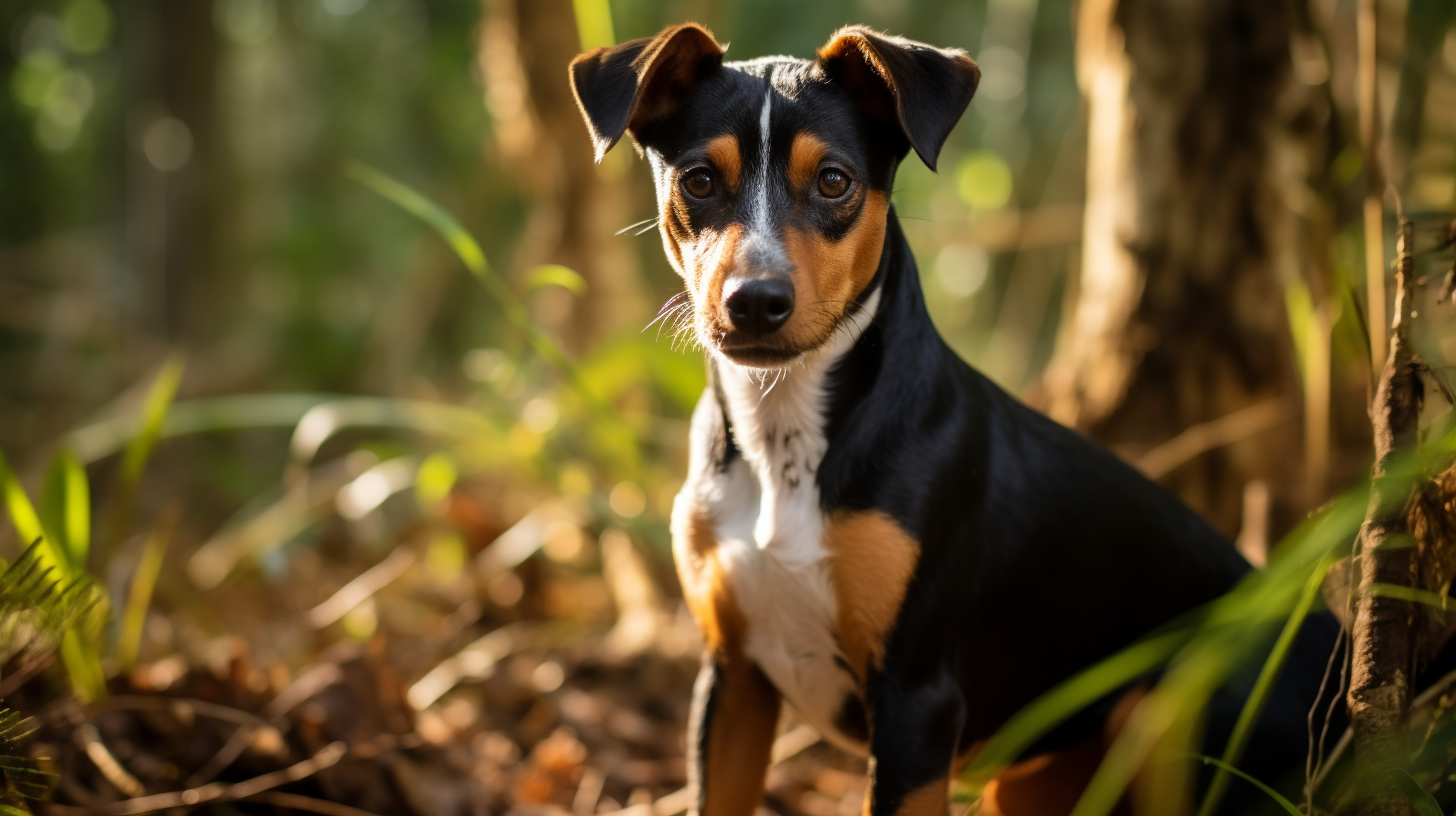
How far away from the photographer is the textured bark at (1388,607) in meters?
1.51

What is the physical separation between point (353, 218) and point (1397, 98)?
1405cm

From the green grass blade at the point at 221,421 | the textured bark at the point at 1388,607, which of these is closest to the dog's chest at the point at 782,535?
the textured bark at the point at 1388,607

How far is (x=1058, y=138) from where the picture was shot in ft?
34.1

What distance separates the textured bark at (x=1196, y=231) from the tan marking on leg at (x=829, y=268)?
1.72 m

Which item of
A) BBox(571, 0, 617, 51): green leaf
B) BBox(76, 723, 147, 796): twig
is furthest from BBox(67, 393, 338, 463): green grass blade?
BBox(571, 0, 617, 51): green leaf

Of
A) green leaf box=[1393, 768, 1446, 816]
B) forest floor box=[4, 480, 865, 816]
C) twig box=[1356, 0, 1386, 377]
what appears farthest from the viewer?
forest floor box=[4, 480, 865, 816]

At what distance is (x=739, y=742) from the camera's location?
230cm

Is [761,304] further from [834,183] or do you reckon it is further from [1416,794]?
[1416,794]

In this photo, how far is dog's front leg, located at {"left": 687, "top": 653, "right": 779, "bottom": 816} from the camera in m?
2.25

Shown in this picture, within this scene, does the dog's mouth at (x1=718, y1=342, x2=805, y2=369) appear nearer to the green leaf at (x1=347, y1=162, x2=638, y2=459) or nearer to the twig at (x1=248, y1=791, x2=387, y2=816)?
the green leaf at (x1=347, y1=162, x2=638, y2=459)

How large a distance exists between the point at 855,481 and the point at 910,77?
2.51ft

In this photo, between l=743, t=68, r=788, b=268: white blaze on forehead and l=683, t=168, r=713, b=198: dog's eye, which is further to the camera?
l=683, t=168, r=713, b=198: dog's eye

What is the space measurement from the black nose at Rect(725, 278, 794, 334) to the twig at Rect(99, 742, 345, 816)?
1.48 metres

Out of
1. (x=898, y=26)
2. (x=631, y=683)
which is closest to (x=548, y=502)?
(x=631, y=683)
